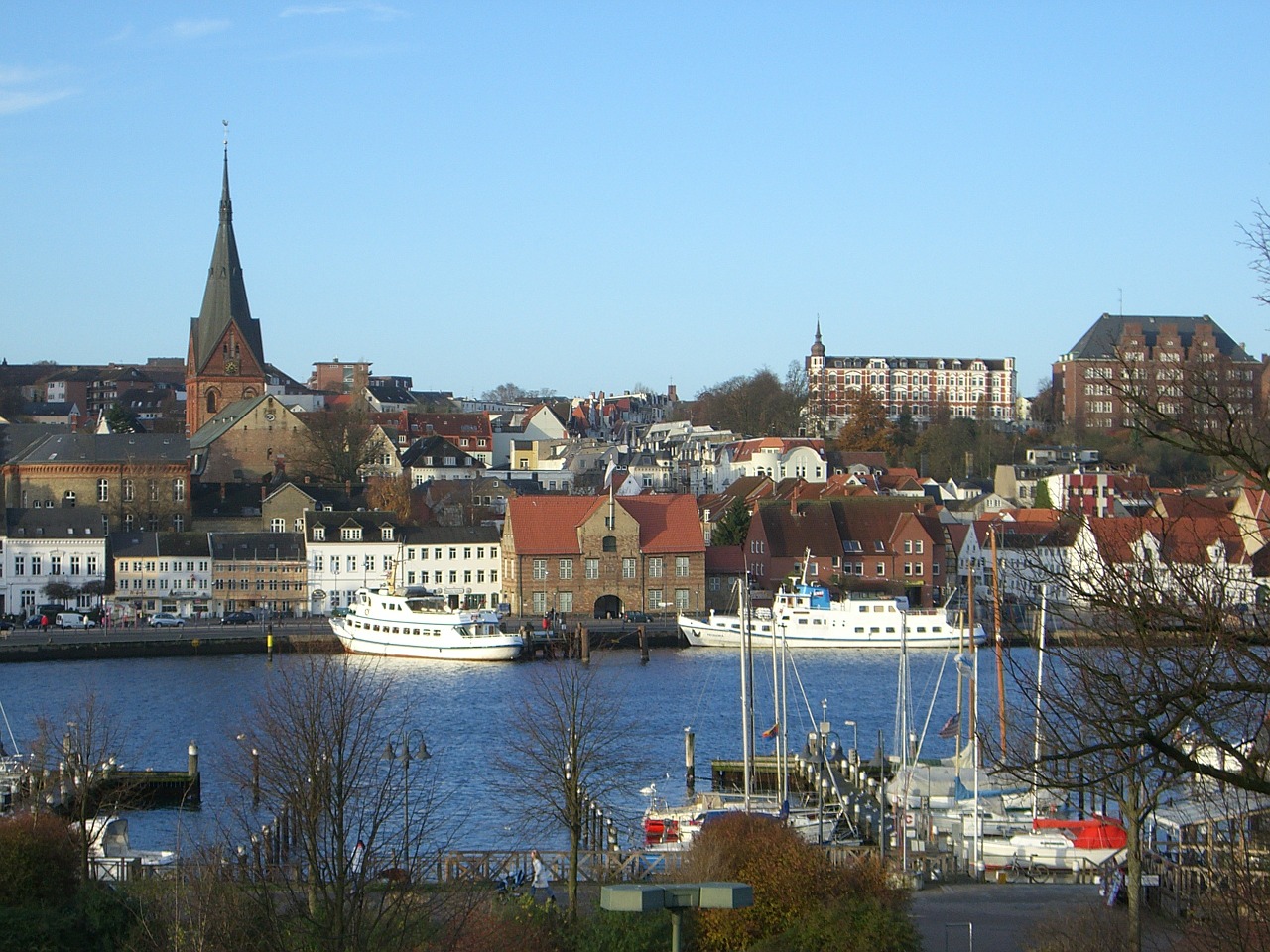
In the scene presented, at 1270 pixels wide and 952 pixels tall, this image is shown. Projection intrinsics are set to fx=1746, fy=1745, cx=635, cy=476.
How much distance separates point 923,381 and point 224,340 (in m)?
58.9

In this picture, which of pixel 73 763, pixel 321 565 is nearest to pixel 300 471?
pixel 321 565

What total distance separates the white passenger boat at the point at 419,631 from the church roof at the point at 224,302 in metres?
40.5

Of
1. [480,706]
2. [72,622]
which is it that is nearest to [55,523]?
[72,622]

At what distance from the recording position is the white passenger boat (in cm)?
5431

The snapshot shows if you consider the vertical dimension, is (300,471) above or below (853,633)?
above

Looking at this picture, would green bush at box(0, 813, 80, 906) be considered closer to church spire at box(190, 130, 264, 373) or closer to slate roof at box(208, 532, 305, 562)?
slate roof at box(208, 532, 305, 562)

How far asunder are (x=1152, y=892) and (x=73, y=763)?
14.5m

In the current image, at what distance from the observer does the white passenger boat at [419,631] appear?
178ft

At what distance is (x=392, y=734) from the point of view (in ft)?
119

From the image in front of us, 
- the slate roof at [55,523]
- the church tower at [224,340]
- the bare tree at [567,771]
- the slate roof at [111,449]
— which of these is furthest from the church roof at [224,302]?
the bare tree at [567,771]

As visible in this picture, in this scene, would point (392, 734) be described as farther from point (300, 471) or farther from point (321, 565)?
point (300, 471)

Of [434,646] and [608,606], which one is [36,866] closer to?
[434,646]

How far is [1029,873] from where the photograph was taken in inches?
856

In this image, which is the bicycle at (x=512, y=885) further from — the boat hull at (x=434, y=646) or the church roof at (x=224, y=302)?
the church roof at (x=224, y=302)
